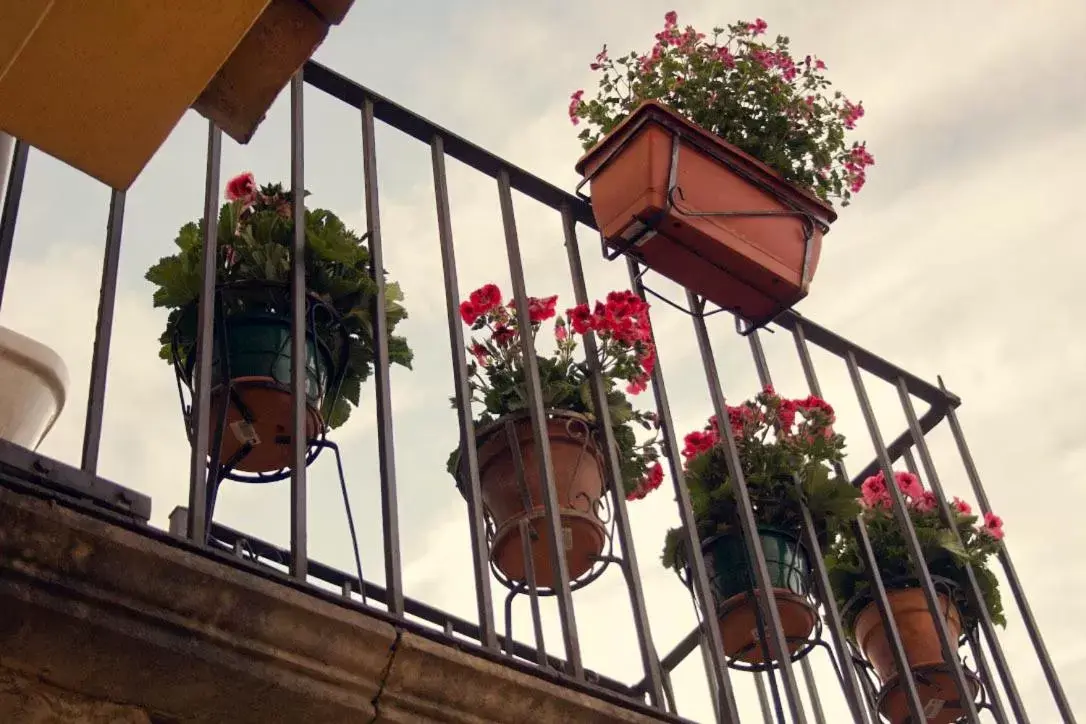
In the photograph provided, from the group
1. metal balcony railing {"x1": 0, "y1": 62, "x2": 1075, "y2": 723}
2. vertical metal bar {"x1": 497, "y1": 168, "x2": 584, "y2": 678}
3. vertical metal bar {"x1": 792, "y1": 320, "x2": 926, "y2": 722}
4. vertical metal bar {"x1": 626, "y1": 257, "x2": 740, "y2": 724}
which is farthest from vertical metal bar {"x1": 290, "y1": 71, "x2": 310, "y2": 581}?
vertical metal bar {"x1": 792, "y1": 320, "x2": 926, "y2": 722}

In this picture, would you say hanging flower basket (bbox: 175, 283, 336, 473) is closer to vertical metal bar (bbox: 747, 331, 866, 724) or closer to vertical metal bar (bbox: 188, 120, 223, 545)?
vertical metal bar (bbox: 188, 120, 223, 545)

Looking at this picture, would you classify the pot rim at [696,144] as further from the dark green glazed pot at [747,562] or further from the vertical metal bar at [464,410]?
the dark green glazed pot at [747,562]

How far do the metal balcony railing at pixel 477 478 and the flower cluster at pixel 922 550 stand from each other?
12 centimetres

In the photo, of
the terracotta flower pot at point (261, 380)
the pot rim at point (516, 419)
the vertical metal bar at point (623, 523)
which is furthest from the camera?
the pot rim at point (516, 419)

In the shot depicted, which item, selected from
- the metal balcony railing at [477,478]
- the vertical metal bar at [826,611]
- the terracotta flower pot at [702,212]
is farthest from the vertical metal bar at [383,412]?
the vertical metal bar at [826,611]

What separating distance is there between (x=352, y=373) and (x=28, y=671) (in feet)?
4.71

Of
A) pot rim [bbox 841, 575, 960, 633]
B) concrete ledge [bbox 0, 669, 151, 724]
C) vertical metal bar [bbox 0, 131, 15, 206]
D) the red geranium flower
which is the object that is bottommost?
concrete ledge [bbox 0, 669, 151, 724]

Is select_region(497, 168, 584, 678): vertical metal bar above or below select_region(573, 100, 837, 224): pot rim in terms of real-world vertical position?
below

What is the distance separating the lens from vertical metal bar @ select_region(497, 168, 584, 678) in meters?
2.49

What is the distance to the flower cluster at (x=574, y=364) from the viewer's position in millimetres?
3469

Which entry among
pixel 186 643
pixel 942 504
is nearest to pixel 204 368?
pixel 186 643

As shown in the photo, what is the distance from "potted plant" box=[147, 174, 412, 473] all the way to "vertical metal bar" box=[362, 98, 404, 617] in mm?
124

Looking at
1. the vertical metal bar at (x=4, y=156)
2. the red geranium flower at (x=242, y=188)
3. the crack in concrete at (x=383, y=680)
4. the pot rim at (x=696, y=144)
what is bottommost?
the crack in concrete at (x=383, y=680)

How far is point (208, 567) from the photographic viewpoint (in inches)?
75.3
